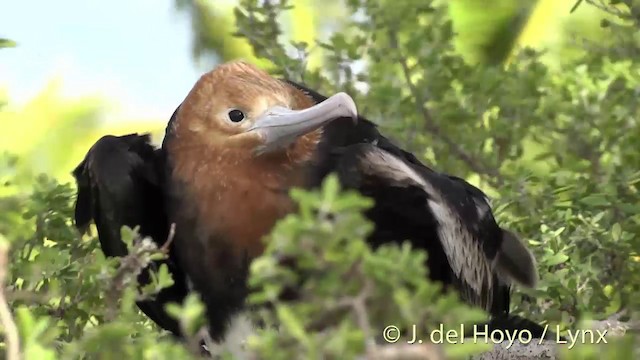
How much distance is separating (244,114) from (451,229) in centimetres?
27

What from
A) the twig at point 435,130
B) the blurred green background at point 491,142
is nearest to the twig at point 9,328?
the blurred green background at point 491,142

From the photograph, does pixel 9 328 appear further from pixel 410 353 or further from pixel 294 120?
pixel 294 120

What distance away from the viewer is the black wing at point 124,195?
116 cm

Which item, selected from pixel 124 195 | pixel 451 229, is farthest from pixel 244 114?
pixel 451 229

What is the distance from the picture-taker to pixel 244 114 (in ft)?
3.78

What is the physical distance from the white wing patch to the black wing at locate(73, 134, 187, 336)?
273 millimetres

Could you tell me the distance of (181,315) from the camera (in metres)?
0.52

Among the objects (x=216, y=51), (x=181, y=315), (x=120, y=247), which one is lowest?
(x=216, y=51)

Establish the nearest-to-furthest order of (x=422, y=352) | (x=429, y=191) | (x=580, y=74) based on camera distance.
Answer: (x=422, y=352)
(x=429, y=191)
(x=580, y=74)

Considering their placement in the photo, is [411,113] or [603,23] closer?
[603,23]

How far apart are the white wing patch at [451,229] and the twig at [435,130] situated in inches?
14.9

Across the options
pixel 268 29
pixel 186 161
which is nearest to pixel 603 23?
pixel 268 29

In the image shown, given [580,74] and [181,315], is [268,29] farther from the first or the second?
[181,315]

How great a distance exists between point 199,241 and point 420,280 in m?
0.70
